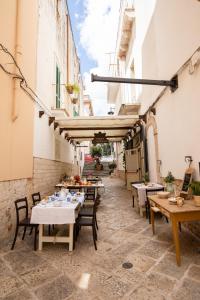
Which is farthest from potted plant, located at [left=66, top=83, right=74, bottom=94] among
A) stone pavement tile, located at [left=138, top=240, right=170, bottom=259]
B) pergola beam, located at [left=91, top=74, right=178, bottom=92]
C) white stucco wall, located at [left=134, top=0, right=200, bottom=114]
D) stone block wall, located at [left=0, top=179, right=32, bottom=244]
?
stone pavement tile, located at [left=138, top=240, right=170, bottom=259]

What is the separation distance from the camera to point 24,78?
16.1ft

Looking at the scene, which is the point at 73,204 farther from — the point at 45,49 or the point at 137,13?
the point at 137,13

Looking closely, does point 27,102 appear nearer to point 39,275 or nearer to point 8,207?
point 8,207

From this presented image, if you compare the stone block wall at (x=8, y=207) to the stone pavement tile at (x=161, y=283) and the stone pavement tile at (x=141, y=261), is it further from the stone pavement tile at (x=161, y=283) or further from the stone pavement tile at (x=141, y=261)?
the stone pavement tile at (x=161, y=283)

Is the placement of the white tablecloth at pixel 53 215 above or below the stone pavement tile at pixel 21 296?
above

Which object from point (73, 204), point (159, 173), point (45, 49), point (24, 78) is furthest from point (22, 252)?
point (45, 49)

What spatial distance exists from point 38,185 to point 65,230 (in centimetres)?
201

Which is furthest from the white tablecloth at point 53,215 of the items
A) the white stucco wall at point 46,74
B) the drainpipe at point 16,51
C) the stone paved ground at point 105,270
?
the white stucco wall at point 46,74

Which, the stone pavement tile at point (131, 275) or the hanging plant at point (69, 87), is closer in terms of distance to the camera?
the stone pavement tile at point (131, 275)

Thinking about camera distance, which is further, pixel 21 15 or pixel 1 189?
pixel 21 15

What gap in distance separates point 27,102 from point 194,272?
5.03 meters

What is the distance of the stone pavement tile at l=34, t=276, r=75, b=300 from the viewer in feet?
7.07

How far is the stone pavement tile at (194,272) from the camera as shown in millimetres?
2484

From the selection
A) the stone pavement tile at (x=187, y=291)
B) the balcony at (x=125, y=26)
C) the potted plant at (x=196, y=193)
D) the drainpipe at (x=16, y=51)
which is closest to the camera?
the stone pavement tile at (x=187, y=291)
